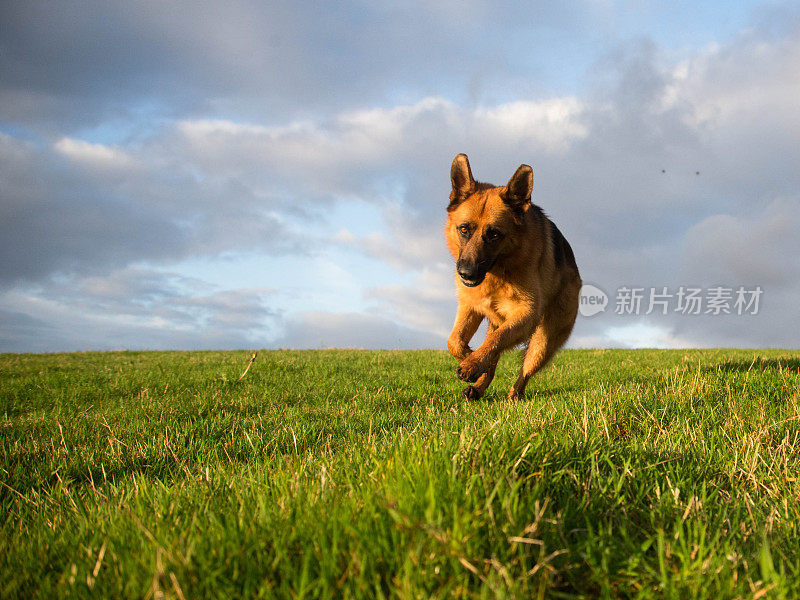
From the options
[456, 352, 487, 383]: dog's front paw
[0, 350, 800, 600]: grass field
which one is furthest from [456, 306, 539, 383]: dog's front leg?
[0, 350, 800, 600]: grass field

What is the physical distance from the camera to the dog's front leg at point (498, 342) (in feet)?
16.0

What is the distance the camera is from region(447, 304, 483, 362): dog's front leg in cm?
588

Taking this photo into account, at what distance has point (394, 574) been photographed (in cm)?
162

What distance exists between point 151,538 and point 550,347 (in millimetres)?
5780

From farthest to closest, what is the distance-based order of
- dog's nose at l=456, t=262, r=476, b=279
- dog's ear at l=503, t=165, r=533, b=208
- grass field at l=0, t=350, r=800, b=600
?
dog's ear at l=503, t=165, r=533, b=208, dog's nose at l=456, t=262, r=476, b=279, grass field at l=0, t=350, r=800, b=600

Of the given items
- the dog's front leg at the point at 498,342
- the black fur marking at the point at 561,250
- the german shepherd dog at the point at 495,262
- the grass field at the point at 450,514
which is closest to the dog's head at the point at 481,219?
the german shepherd dog at the point at 495,262

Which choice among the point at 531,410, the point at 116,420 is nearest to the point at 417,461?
the point at 531,410

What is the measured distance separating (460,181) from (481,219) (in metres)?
0.71

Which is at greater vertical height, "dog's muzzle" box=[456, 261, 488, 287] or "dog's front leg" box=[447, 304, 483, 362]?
"dog's muzzle" box=[456, 261, 488, 287]

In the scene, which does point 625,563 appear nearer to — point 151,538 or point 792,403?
point 151,538

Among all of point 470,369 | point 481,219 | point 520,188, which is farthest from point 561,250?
point 470,369

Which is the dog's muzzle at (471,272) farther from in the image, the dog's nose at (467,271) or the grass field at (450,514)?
the grass field at (450,514)

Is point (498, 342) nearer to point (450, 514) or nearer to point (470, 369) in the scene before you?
point (470, 369)

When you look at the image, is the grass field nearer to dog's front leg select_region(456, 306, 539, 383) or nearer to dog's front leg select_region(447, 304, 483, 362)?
dog's front leg select_region(456, 306, 539, 383)
